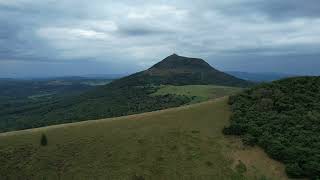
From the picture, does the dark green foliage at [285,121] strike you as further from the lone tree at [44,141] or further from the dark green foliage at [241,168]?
the lone tree at [44,141]

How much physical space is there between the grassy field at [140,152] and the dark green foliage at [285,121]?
1.69 meters

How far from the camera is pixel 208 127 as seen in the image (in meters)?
61.0

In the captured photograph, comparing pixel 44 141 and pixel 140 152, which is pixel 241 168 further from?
pixel 44 141

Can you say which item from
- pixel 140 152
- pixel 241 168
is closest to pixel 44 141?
pixel 140 152

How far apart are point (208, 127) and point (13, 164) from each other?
2550 centimetres

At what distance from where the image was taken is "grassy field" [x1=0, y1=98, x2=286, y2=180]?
49.5m

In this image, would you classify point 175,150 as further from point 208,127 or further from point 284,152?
point 284,152

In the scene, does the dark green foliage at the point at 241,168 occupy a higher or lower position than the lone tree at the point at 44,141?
lower

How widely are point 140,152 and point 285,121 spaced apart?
20.0 m

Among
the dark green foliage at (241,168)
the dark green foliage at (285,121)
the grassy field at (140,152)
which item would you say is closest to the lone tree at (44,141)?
the grassy field at (140,152)

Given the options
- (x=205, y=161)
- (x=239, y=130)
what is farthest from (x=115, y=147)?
(x=239, y=130)

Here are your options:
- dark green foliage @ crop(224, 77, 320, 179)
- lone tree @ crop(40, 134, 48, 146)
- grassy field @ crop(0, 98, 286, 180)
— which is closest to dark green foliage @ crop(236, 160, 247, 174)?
grassy field @ crop(0, 98, 286, 180)

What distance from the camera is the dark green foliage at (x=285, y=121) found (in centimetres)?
4959

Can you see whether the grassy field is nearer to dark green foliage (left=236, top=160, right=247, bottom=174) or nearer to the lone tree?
dark green foliage (left=236, top=160, right=247, bottom=174)
